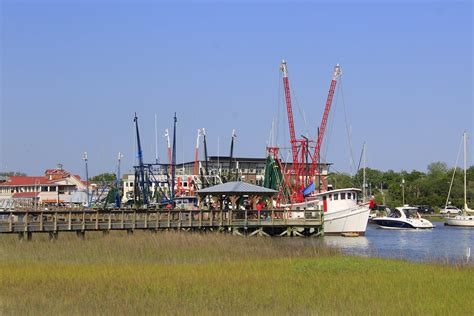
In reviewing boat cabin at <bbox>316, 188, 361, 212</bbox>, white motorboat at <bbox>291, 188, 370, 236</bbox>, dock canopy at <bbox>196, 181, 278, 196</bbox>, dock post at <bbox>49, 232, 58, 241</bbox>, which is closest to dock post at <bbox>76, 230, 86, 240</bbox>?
dock post at <bbox>49, 232, 58, 241</bbox>

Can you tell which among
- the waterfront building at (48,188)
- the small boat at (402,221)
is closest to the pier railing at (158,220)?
the small boat at (402,221)

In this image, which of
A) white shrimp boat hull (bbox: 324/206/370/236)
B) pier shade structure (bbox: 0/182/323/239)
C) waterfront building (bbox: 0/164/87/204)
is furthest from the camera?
waterfront building (bbox: 0/164/87/204)

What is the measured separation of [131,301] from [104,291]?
2619 mm

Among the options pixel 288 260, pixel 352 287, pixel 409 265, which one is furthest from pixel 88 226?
pixel 352 287

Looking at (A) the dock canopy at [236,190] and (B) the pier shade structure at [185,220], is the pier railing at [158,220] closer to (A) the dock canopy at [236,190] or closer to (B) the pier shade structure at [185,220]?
(B) the pier shade structure at [185,220]

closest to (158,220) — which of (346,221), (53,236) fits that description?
(53,236)

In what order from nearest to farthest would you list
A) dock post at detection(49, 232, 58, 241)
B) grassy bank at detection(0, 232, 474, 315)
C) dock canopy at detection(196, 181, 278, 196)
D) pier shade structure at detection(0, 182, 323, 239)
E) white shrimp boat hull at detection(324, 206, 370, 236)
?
grassy bank at detection(0, 232, 474, 315) < dock post at detection(49, 232, 58, 241) < pier shade structure at detection(0, 182, 323, 239) < dock canopy at detection(196, 181, 278, 196) < white shrimp boat hull at detection(324, 206, 370, 236)

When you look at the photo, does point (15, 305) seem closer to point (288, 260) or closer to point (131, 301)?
point (131, 301)

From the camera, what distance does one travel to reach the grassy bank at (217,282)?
89.2ft

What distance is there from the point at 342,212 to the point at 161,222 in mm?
27281

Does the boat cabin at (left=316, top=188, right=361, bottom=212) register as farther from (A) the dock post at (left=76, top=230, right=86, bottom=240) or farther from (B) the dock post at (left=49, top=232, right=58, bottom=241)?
(B) the dock post at (left=49, top=232, right=58, bottom=241)

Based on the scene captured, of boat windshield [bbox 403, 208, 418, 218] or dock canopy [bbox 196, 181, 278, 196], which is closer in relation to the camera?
dock canopy [bbox 196, 181, 278, 196]

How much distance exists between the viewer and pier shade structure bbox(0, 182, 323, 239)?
174 ft

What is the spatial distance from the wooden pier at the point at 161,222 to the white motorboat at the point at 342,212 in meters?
5.39
